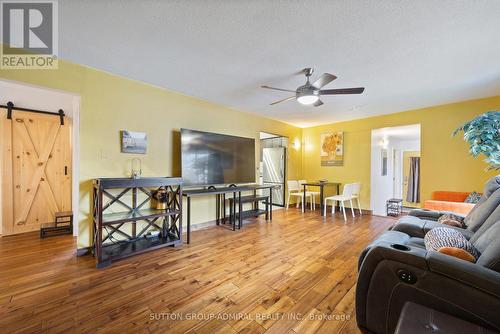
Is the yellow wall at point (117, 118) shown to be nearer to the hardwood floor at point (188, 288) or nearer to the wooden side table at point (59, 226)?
the hardwood floor at point (188, 288)

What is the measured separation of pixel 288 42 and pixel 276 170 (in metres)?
4.21

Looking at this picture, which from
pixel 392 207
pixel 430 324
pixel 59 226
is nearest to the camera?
pixel 430 324

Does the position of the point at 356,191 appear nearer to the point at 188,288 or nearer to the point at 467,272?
the point at 467,272

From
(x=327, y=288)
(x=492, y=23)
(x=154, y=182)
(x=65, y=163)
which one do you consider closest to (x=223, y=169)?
(x=154, y=182)

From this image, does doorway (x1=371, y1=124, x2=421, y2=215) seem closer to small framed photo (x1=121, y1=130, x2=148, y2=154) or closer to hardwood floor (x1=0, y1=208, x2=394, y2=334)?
hardwood floor (x1=0, y1=208, x2=394, y2=334)

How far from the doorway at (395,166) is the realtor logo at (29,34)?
589 centimetres

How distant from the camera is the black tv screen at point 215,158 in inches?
134

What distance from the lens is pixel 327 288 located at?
1925mm

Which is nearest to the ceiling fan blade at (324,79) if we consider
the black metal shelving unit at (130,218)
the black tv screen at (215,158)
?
the black tv screen at (215,158)

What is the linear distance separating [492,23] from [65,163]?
607 centimetres

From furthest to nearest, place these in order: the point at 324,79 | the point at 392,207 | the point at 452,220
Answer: the point at 392,207 → the point at 324,79 → the point at 452,220

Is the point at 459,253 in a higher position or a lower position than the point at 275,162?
lower

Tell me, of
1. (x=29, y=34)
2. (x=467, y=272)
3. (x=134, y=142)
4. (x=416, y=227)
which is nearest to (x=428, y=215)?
(x=416, y=227)

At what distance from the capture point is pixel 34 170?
3465 mm
